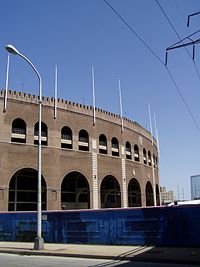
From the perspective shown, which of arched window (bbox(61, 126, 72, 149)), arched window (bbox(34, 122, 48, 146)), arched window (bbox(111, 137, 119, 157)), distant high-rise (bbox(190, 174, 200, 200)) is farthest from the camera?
distant high-rise (bbox(190, 174, 200, 200))

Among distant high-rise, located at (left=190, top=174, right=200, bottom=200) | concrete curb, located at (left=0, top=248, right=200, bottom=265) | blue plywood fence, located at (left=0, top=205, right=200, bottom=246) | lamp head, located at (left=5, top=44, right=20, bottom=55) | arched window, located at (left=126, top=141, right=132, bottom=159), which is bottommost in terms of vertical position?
concrete curb, located at (left=0, top=248, right=200, bottom=265)

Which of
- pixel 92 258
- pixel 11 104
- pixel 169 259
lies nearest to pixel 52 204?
pixel 11 104

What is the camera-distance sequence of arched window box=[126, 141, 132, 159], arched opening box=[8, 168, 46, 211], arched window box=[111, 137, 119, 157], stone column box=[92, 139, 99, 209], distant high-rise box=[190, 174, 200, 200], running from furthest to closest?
1. distant high-rise box=[190, 174, 200, 200]
2. arched window box=[126, 141, 132, 159]
3. arched window box=[111, 137, 119, 157]
4. stone column box=[92, 139, 99, 209]
5. arched opening box=[8, 168, 46, 211]

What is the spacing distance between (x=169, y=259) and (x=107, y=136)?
117 feet

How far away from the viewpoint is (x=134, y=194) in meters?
61.9

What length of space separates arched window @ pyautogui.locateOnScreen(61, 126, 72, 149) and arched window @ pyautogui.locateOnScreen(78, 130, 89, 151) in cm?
154

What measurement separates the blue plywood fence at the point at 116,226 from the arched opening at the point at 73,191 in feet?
79.8

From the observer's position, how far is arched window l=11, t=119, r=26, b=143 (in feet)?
131

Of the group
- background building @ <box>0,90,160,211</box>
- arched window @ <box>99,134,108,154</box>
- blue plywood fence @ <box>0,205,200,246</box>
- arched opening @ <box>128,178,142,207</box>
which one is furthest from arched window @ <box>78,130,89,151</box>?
blue plywood fence @ <box>0,205,200,246</box>

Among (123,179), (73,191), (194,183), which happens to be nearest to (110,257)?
(73,191)

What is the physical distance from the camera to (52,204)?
40719 millimetres

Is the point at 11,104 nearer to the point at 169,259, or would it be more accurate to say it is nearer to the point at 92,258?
the point at 92,258

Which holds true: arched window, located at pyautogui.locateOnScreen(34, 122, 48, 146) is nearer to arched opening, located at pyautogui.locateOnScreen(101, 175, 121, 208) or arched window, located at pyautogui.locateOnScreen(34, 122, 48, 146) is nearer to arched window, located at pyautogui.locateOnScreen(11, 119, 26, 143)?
arched window, located at pyautogui.locateOnScreen(11, 119, 26, 143)

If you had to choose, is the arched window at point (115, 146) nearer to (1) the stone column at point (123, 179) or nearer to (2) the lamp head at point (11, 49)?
(1) the stone column at point (123, 179)
